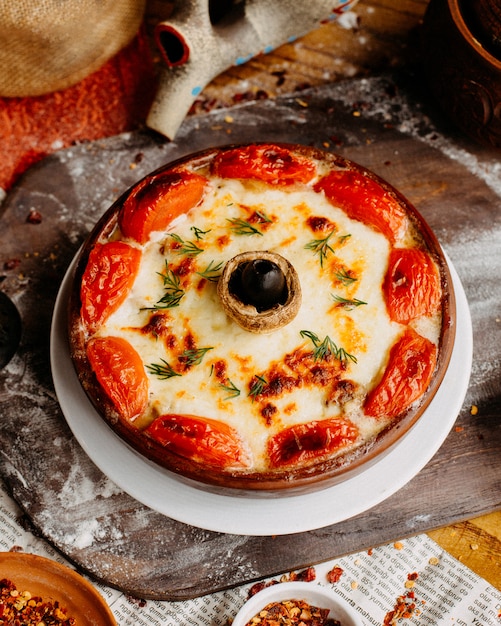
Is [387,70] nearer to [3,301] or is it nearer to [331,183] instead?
[331,183]

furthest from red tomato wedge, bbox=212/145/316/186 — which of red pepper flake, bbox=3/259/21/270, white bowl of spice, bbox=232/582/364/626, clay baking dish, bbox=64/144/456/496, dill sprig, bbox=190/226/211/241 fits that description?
white bowl of spice, bbox=232/582/364/626

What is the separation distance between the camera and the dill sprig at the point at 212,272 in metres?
2.68

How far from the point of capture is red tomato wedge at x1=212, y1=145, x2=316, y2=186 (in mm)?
2811

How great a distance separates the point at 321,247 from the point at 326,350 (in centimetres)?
39

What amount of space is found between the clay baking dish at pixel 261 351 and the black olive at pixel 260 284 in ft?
0.25

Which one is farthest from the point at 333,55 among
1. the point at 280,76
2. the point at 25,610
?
the point at 25,610

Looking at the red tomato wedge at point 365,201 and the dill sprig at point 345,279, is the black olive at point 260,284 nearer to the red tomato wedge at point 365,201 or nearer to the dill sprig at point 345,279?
the dill sprig at point 345,279

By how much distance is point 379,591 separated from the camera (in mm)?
3031

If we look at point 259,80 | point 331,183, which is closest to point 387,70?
point 259,80

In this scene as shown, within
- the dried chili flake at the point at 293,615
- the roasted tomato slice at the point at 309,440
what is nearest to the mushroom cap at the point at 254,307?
the roasted tomato slice at the point at 309,440

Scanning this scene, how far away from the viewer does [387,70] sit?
12.5 ft

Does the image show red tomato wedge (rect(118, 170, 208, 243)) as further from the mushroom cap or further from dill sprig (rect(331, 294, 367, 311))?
dill sprig (rect(331, 294, 367, 311))

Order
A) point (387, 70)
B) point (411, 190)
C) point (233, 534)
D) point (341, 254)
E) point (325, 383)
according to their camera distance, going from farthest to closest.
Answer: point (387, 70) → point (411, 190) → point (233, 534) → point (341, 254) → point (325, 383)

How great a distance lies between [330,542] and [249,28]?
231cm
